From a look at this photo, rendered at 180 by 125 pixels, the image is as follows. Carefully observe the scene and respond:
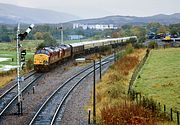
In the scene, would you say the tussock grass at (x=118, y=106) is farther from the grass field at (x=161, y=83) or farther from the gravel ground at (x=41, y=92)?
the gravel ground at (x=41, y=92)

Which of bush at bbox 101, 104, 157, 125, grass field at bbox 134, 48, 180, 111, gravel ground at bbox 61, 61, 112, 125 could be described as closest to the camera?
bush at bbox 101, 104, 157, 125

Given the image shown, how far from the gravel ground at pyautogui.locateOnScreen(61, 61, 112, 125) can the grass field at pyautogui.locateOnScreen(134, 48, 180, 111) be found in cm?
590

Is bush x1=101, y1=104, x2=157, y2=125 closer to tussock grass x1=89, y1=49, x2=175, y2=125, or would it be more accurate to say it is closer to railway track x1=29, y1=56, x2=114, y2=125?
tussock grass x1=89, y1=49, x2=175, y2=125

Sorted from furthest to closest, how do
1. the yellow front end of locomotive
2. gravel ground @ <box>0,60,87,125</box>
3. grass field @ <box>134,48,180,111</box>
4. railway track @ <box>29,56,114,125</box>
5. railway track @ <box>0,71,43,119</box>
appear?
the yellow front end of locomotive
grass field @ <box>134,48,180,111</box>
railway track @ <box>0,71,43,119</box>
gravel ground @ <box>0,60,87,125</box>
railway track @ <box>29,56,114,125</box>

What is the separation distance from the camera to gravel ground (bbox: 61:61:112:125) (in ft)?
100

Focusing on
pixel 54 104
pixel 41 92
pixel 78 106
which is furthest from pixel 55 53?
pixel 78 106

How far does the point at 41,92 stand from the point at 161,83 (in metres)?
14.9

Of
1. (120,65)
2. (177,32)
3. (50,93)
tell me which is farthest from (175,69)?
(177,32)

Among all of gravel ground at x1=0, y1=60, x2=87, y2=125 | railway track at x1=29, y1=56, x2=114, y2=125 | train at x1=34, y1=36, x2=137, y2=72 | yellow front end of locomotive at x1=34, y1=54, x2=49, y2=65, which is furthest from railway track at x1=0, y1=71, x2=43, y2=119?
train at x1=34, y1=36, x2=137, y2=72

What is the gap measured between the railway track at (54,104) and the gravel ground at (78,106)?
24.7 inches

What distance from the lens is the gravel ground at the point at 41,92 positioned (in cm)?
3094

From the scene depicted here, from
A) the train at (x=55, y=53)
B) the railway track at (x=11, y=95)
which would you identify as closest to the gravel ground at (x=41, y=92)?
the railway track at (x=11, y=95)

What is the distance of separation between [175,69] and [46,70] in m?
19.8

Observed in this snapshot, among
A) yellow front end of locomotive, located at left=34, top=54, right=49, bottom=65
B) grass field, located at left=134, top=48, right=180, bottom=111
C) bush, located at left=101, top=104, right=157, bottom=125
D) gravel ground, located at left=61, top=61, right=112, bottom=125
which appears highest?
yellow front end of locomotive, located at left=34, top=54, right=49, bottom=65
